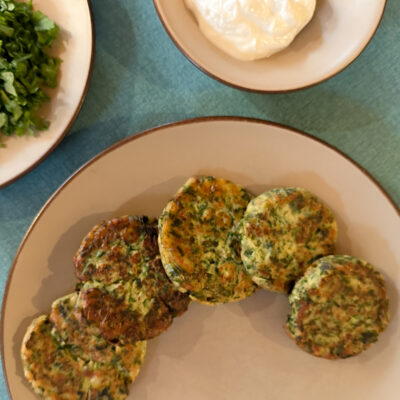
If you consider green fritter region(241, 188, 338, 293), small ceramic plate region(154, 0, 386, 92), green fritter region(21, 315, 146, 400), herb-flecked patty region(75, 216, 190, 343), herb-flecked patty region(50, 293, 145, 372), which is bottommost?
green fritter region(21, 315, 146, 400)

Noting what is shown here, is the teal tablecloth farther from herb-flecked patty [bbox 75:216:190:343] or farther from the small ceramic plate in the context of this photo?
herb-flecked patty [bbox 75:216:190:343]

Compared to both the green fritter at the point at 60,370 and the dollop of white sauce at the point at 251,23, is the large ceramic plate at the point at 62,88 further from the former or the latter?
the green fritter at the point at 60,370

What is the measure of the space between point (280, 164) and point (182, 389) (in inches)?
39.2

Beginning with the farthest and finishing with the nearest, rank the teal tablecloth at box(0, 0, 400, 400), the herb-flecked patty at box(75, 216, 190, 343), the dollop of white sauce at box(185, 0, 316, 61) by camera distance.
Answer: the teal tablecloth at box(0, 0, 400, 400) < the herb-flecked patty at box(75, 216, 190, 343) < the dollop of white sauce at box(185, 0, 316, 61)

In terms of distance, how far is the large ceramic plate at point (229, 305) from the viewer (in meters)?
1.84

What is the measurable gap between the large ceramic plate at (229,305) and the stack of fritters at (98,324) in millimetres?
86

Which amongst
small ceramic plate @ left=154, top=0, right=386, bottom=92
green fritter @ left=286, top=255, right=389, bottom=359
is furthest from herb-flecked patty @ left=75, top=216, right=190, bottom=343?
small ceramic plate @ left=154, top=0, right=386, bottom=92

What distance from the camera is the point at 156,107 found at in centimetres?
196

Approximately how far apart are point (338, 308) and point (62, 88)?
53.2 inches

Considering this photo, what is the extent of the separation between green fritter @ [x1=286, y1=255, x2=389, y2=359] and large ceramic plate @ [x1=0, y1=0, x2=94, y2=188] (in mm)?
1098

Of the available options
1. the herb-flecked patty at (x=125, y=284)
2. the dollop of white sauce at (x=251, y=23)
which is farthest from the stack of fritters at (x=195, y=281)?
the dollop of white sauce at (x=251, y=23)

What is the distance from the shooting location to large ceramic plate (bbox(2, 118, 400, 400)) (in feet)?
6.05

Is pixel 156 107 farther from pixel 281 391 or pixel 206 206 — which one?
pixel 281 391

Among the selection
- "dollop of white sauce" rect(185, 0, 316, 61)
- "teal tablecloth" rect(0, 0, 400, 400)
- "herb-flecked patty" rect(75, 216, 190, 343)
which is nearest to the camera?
"dollop of white sauce" rect(185, 0, 316, 61)
